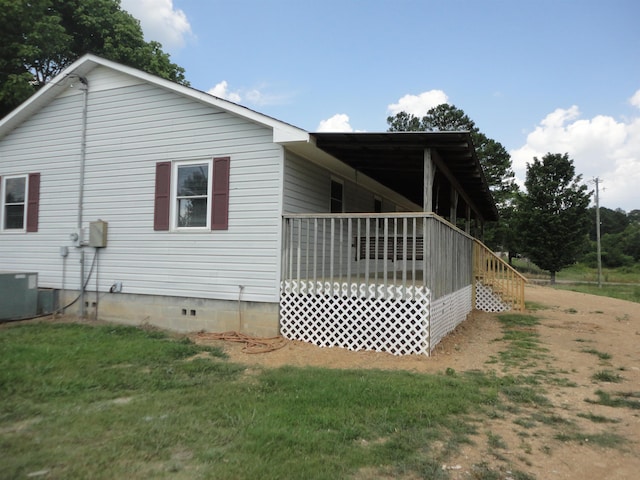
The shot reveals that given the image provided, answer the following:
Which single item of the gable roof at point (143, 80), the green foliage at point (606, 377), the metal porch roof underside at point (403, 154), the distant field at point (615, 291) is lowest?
the distant field at point (615, 291)

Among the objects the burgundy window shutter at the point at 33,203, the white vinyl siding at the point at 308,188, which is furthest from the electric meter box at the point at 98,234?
the white vinyl siding at the point at 308,188

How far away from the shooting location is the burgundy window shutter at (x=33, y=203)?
32.2ft

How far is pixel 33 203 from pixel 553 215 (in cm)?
3017

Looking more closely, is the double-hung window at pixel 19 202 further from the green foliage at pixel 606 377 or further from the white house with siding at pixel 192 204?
the green foliage at pixel 606 377

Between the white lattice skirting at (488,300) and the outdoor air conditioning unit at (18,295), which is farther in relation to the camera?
the white lattice skirting at (488,300)

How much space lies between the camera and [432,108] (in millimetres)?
38250

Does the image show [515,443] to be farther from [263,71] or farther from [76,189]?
[263,71]

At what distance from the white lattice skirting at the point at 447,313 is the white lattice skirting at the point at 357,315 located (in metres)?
0.34

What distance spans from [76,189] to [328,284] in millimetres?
6083

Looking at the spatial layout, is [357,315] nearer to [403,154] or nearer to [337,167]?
[403,154]

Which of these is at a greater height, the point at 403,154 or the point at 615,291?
the point at 403,154

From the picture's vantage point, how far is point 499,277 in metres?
13.0

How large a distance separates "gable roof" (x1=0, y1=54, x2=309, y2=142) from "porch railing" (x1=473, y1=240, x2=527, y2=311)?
7868 mm

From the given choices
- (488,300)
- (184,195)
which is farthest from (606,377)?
(488,300)
